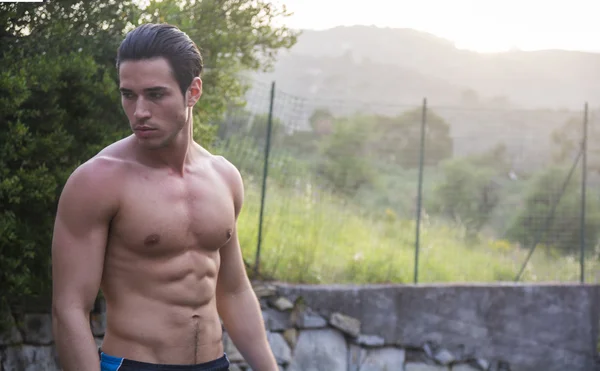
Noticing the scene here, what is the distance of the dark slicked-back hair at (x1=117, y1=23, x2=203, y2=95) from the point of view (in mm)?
2727

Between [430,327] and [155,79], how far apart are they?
6.58 m

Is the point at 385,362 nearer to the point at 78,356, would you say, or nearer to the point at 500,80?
the point at 78,356

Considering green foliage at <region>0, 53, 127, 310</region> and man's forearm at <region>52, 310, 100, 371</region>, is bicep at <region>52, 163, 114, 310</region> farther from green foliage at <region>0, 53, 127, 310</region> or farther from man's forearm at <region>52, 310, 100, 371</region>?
green foliage at <region>0, 53, 127, 310</region>

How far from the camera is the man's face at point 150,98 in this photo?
2719 mm

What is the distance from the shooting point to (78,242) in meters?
2.68

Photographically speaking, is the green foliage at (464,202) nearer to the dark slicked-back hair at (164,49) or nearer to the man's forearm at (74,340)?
the dark slicked-back hair at (164,49)

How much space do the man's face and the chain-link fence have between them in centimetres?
541

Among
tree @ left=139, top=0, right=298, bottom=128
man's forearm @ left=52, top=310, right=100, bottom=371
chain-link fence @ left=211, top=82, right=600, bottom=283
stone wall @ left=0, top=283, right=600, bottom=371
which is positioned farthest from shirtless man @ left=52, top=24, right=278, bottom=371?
chain-link fence @ left=211, top=82, right=600, bottom=283

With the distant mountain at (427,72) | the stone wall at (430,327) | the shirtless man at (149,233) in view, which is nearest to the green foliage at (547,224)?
the stone wall at (430,327)

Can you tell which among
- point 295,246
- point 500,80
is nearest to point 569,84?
point 500,80

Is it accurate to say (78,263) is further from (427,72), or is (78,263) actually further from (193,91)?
(427,72)

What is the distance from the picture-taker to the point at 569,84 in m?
52.1

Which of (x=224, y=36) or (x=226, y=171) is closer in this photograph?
(x=226, y=171)

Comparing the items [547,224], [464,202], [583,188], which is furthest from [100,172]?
[464,202]
